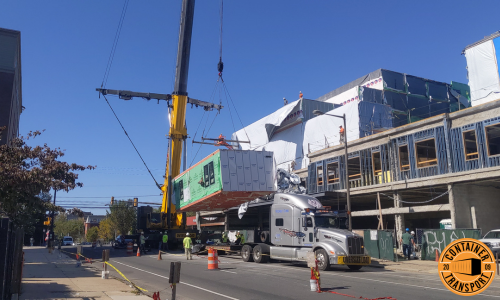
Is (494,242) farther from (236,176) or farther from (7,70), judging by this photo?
(7,70)

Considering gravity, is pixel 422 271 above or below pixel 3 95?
below

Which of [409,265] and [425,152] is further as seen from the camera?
[425,152]

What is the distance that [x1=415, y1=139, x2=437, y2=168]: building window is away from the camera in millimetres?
26000

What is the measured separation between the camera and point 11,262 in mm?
8773

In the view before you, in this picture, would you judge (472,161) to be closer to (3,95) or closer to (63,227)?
(3,95)

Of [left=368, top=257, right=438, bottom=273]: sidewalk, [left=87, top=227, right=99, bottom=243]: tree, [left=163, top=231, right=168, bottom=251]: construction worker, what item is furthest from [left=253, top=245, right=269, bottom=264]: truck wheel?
[left=87, top=227, right=99, bottom=243]: tree

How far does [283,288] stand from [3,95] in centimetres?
3134

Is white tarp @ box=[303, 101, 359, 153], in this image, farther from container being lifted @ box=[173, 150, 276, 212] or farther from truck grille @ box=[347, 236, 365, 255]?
truck grille @ box=[347, 236, 365, 255]

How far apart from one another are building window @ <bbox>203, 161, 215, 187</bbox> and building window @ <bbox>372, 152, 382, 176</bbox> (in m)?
13.2

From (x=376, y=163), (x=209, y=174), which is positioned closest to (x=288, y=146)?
(x=376, y=163)

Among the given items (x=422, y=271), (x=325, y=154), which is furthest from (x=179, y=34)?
(x=422, y=271)

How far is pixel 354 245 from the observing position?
1658 centimetres

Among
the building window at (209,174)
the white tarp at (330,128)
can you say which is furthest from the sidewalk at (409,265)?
the white tarp at (330,128)

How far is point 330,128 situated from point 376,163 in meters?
9.54
